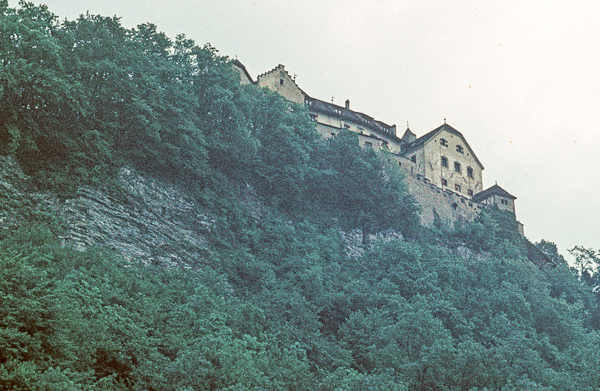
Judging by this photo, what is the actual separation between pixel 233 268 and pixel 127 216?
586 centimetres

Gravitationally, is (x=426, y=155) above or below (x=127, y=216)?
above

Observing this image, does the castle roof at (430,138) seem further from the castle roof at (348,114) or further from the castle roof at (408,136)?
the castle roof at (408,136)

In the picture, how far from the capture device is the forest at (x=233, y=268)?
16234 millimetres

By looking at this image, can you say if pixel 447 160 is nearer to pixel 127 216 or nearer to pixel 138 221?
pixel 138 221

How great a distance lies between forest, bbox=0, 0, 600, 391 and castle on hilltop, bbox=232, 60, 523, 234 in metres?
3.31

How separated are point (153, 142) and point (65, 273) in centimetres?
1223

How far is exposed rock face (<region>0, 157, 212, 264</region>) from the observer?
75.6 feet

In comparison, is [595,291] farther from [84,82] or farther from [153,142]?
[84,82]

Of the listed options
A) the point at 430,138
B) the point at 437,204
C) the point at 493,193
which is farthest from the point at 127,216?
the point at 493,193

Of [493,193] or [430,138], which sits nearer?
[493,193]

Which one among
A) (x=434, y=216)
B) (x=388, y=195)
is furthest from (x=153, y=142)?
(x=434, y=216)

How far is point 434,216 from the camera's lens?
49000 millimetres

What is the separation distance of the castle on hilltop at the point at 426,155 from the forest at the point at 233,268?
331cm

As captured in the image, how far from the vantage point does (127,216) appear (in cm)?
2666
